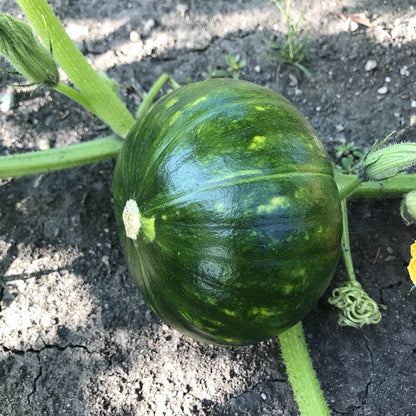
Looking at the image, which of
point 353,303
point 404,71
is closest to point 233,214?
point 353,303

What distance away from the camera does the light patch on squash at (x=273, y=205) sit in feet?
4.90

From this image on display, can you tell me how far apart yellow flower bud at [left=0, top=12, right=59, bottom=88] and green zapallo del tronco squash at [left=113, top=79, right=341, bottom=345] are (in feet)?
1.61

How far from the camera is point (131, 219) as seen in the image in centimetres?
161

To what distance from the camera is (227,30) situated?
2.72 metres

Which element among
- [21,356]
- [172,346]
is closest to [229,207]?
[172,346]

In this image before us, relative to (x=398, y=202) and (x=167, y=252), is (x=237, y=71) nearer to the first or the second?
(x=398, y=202)

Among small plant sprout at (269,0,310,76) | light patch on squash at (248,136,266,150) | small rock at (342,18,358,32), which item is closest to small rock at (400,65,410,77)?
small rock at (342,18,358,32)

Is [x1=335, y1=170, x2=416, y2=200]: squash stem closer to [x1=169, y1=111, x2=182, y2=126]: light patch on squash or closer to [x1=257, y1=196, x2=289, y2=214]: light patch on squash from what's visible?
[x1=257, y1=196, x2=289, y2=214]: light patch on squash

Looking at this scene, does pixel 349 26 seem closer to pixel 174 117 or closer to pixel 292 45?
pixel 292 45

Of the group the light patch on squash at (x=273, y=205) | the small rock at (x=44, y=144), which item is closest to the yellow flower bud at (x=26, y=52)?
the small rock at (x=44, y=144)

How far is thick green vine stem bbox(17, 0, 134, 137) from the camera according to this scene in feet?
5.92

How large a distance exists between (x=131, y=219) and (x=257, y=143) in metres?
0.48

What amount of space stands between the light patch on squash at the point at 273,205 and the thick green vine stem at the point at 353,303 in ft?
1.71

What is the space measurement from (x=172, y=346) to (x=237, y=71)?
1458 millimetres
